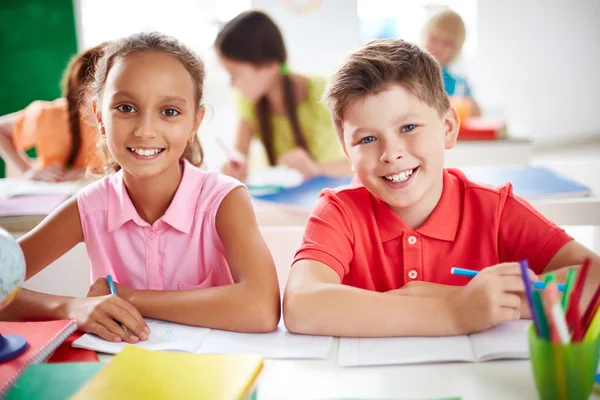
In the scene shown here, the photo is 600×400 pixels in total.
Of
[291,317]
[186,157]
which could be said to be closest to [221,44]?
[186,157]

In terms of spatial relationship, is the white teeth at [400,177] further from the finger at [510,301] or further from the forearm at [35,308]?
the forearm at [35,308]

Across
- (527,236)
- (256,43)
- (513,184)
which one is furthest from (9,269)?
(256,43)

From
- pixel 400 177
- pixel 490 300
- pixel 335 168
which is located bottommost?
pixel 335 168

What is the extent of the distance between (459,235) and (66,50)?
4112mm

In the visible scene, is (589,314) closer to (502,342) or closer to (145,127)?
(502,342)

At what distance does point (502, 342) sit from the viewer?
2.89 feet

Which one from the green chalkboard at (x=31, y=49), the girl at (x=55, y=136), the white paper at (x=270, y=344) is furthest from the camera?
the green chalkboard at (x=31, y=49)

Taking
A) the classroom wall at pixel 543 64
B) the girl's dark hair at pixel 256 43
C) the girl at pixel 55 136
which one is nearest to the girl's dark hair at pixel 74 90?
the girl at pixel 55 136

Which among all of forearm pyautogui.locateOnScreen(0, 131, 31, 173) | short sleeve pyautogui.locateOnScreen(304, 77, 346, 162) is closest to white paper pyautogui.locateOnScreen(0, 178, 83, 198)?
forearm pyautogui.locateOnScreen(0, 131, 31, 173)

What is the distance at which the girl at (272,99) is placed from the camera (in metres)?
2.68

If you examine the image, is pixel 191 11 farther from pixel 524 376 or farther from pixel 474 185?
pixel 524 376

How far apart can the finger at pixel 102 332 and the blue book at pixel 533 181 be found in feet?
3.50

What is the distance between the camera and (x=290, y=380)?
81cm

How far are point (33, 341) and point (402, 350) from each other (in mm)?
498
